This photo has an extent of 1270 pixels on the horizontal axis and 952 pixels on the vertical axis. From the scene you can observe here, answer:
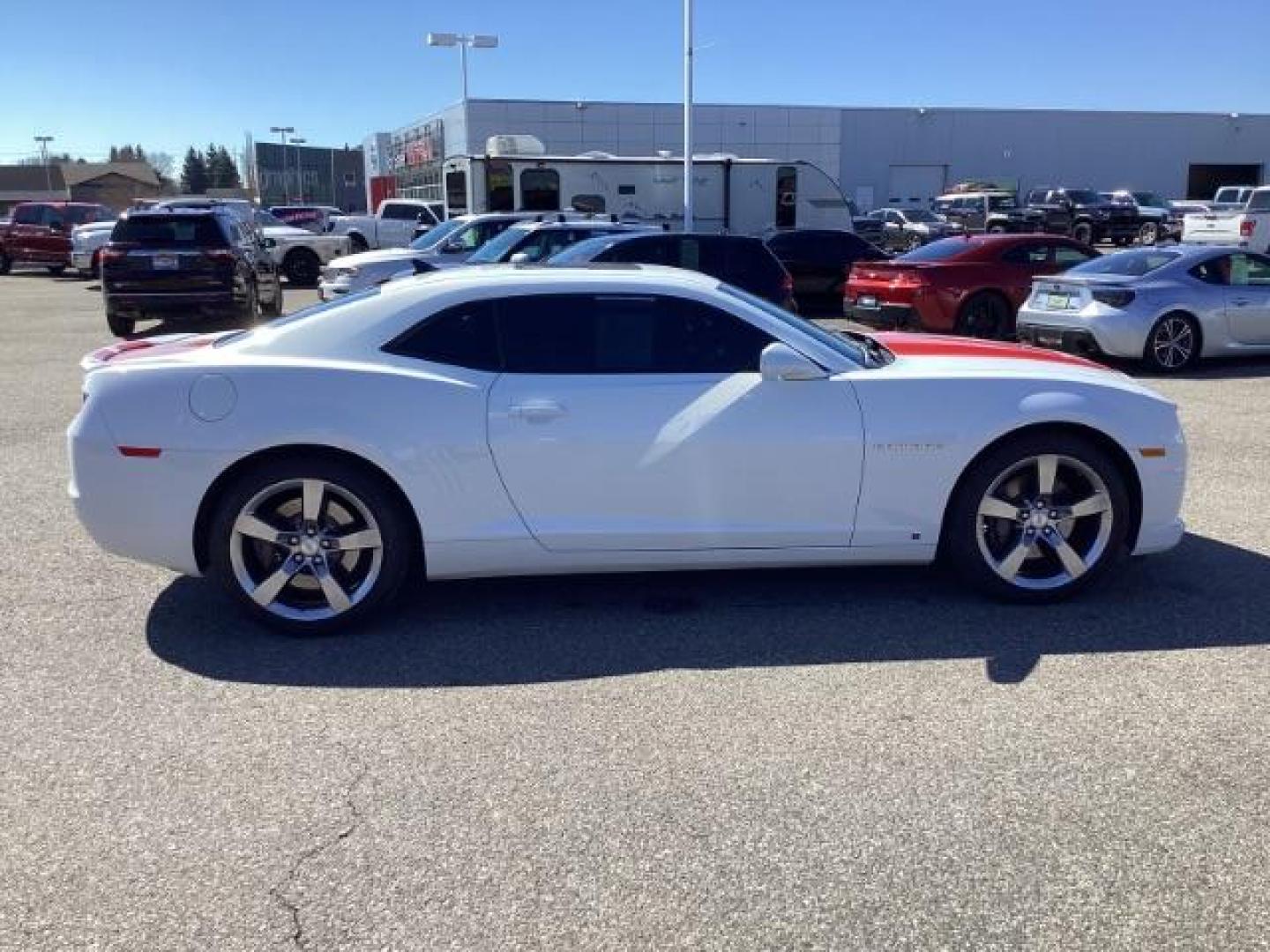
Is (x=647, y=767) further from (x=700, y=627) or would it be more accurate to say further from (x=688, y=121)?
(x=688, y=121)

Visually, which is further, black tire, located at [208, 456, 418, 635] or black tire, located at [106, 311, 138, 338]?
black tire, located at [106, 311, 138, 338]

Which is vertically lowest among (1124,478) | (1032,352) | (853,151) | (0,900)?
(0,900)

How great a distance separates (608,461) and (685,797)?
61.7 inches

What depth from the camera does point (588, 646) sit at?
4.28 meters

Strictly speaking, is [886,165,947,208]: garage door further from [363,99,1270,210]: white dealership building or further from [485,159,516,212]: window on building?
[485,159,516,212]: window on building

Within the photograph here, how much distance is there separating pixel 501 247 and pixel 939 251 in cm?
579

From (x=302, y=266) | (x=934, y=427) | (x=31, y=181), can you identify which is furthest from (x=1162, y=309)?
(x=31, y=181)

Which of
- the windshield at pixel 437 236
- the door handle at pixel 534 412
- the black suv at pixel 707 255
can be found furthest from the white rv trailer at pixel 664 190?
the door handle at pixel 534 412

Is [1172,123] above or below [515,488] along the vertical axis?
above

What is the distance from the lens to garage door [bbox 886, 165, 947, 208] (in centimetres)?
6247

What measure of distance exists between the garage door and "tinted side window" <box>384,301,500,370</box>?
61.8 meters

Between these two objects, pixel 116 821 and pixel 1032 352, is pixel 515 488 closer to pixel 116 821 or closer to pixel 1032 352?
pixel 116 821

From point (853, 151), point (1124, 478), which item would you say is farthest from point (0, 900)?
point (853, 151)

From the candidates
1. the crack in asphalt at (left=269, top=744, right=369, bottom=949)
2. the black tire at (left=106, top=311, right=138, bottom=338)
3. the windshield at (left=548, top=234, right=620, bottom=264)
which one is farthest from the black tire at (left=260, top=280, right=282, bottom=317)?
the crack in asphalt at (left=269, top=744, right=369, bottom=949)
